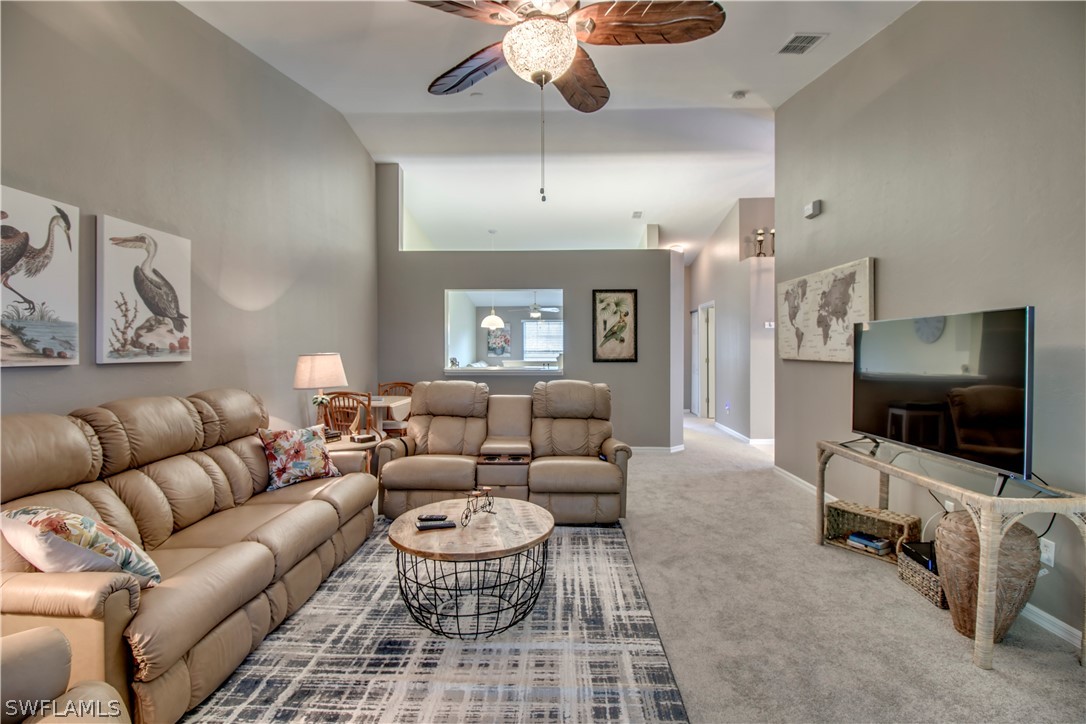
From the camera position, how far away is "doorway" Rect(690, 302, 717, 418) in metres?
8.52

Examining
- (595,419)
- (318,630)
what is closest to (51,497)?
(318,630)

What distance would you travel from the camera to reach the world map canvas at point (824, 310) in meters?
3.60

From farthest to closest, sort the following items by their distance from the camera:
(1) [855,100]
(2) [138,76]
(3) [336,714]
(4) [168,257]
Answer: (1) [855,100] < (4) [168,257] < (2) [138,76] < (3) [336,714]

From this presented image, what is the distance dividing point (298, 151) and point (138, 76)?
157cm

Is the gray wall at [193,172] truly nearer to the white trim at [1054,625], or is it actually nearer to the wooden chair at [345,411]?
the wooden chair at [345,411]

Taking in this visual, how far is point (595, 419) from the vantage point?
Answer: 4.12 metres

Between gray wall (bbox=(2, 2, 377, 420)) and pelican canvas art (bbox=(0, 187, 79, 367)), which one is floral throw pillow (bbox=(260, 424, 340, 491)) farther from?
pelican canvas art (bbox=(0, 187, 79, 367))

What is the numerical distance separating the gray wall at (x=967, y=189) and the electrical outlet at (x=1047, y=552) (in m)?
0.04

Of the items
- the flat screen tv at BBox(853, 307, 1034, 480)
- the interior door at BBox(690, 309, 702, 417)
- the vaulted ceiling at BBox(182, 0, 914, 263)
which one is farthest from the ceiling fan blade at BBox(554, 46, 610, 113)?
the interior door at BBox(690, 309, 702, 417)

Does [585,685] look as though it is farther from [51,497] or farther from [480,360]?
[480,360]

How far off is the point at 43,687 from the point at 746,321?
7.13m

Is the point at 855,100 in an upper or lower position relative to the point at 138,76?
upper

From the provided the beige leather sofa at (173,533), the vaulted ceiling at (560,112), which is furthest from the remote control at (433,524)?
the vaulted ceiling at (560,112)

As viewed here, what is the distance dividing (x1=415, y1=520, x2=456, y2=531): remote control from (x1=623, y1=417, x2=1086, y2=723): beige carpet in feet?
3.60
